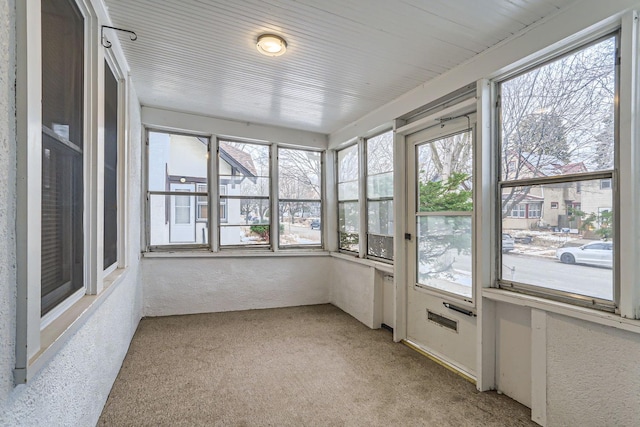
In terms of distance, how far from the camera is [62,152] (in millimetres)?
1393

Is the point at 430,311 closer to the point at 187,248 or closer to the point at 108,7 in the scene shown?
the point at 187,248

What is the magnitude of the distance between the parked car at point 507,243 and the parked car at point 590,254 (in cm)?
29

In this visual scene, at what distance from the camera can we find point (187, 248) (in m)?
3.97

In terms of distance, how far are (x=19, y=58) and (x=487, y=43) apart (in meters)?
2.55

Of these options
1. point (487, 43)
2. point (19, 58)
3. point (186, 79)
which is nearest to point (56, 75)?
point (19, 58)

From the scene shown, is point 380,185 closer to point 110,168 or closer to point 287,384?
point 287,384

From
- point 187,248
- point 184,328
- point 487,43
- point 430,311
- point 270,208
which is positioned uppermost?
point 487,43

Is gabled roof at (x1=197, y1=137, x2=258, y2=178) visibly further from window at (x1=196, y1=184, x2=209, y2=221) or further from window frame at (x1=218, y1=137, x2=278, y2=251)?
window at (x1=196, y1=184, x2=209, y2=221)

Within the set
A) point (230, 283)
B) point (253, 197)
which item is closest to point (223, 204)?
point (253, 197)

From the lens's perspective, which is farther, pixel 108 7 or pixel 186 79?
pixel 186 79

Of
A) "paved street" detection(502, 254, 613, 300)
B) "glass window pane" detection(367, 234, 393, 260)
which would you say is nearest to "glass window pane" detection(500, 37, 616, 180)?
"paved street" detection(502, 254, 613, 300)

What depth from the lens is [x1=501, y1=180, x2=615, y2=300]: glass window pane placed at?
172cm

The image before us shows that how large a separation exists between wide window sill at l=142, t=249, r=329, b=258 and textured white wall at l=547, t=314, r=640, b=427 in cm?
300

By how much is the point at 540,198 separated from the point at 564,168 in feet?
0.77
